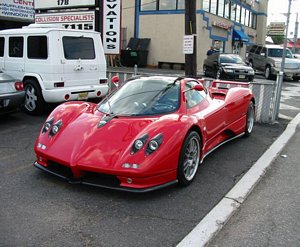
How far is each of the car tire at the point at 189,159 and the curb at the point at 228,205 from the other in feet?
1.63

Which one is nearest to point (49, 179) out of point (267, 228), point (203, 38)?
point (267, 228)

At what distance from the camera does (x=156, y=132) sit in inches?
166

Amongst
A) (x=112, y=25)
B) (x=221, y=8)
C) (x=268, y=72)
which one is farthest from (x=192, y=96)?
(x=221, y=8)

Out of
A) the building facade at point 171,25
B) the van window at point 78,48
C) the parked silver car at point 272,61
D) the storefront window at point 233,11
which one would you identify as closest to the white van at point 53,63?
the van window at point 78,48

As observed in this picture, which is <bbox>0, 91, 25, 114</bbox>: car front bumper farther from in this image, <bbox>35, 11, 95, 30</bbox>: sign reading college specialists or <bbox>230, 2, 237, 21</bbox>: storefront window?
<bbox>230, 2, 237, 21</bbox>: storefront window

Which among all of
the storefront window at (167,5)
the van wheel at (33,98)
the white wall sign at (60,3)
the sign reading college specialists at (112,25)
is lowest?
the van wheel at (33,98)

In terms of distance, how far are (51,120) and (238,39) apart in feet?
102

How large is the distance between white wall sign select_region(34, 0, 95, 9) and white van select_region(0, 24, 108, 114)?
3616 millimetres

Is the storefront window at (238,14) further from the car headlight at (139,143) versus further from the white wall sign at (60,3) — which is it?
the car headlight at (139,143)

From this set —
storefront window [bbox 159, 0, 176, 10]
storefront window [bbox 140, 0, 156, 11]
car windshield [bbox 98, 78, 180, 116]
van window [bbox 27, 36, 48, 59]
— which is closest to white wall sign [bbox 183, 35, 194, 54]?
van window [bbox 27, 36, 48, 59]

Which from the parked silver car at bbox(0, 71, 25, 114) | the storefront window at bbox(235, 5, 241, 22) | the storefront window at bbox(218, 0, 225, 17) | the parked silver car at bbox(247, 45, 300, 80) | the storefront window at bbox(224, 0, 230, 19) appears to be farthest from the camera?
the storefront window at bbox(235, 5, 241, 22)

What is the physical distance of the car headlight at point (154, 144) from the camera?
4.06 meters

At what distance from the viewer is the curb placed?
332 cm

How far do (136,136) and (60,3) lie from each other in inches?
383
